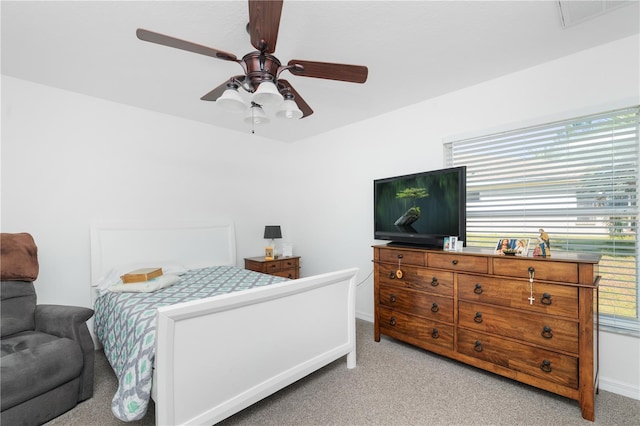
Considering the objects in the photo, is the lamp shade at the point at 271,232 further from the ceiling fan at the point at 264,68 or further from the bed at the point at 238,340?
the ceiling fan at the point at 264,68

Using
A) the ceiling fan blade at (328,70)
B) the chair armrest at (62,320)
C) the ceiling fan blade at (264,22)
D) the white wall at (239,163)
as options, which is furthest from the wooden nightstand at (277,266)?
the ceiling fan blade at (264,22)

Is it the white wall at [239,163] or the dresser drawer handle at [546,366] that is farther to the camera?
the white wall at [239,163]

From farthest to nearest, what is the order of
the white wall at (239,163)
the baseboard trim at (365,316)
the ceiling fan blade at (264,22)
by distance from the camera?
the baseboard trim at (365,316), the white wall at (239,163), the ceiling fan blade at (264,22)

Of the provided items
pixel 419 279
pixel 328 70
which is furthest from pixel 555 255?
pixel 328 70

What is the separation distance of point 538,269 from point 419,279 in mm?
885

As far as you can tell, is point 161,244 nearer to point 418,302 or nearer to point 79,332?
point 79,332

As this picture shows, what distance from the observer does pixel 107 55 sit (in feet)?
7.18

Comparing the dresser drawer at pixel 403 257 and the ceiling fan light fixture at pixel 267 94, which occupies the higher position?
the ceiling fan light fixture at pixel 267 94

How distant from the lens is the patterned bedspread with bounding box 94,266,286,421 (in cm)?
150

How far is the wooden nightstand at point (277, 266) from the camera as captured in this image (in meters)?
3.81

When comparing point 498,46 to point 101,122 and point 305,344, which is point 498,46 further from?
point 101,122

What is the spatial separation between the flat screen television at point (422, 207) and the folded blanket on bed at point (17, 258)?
3.04 meters

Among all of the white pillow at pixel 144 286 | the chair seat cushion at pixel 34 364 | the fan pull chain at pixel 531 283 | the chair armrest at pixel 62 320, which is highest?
A: the fan pull chain at pixel 531 283

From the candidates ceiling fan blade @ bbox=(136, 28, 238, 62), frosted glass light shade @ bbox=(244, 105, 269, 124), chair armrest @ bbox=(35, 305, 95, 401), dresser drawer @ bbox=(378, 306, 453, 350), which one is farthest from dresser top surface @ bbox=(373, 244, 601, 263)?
chair armrest @ bbox=(35, 305, 95, 401)
